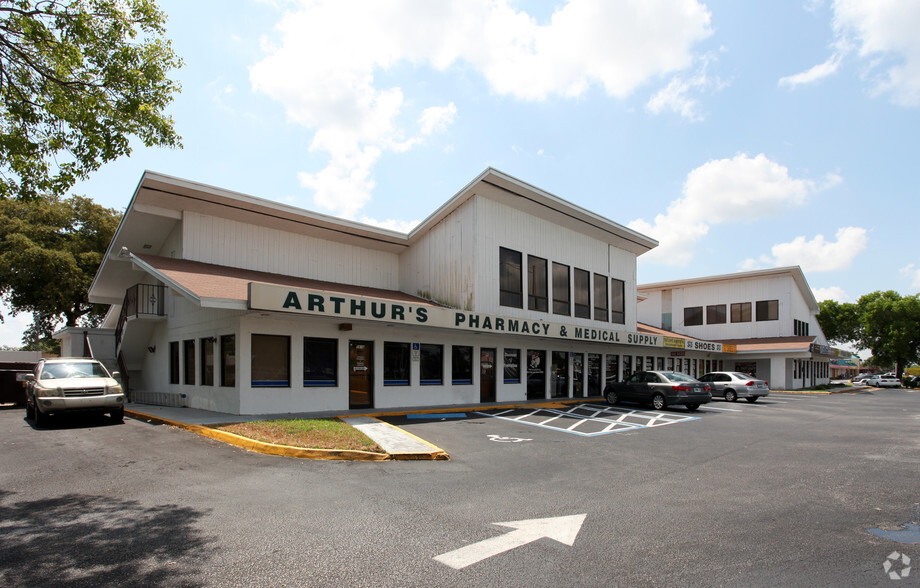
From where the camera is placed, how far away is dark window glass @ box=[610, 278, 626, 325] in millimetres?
26203

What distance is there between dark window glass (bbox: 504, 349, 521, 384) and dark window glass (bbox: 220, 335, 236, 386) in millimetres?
10448

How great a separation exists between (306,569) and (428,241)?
17824 millimetres

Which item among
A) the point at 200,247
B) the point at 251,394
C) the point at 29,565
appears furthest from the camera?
the point at 200,247

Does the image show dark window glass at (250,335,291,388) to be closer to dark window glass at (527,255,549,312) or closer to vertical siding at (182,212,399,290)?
vertical siding at (182,212,399,290)

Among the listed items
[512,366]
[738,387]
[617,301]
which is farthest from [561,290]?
[738,387]

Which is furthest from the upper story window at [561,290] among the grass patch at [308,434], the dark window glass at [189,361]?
the dark window glass at [189,361]

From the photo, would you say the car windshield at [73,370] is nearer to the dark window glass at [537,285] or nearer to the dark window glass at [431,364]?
the dark window glass at [431,364]

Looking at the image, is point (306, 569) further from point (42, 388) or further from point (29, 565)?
point (42, 388)

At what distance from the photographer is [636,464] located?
29.9ft

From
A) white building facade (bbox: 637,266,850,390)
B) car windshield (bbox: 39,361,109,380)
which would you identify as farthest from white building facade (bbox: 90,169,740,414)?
white building facade (bbox: 637,266,850,390)

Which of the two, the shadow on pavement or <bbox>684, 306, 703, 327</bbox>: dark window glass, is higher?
<bbox>684, 306, 703, 327</bbox>: dark window glass

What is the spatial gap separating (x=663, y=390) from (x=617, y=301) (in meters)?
7.71

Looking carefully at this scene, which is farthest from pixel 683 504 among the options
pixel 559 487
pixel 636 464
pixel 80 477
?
pixel 80 477

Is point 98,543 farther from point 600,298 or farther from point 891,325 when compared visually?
point 891,325
